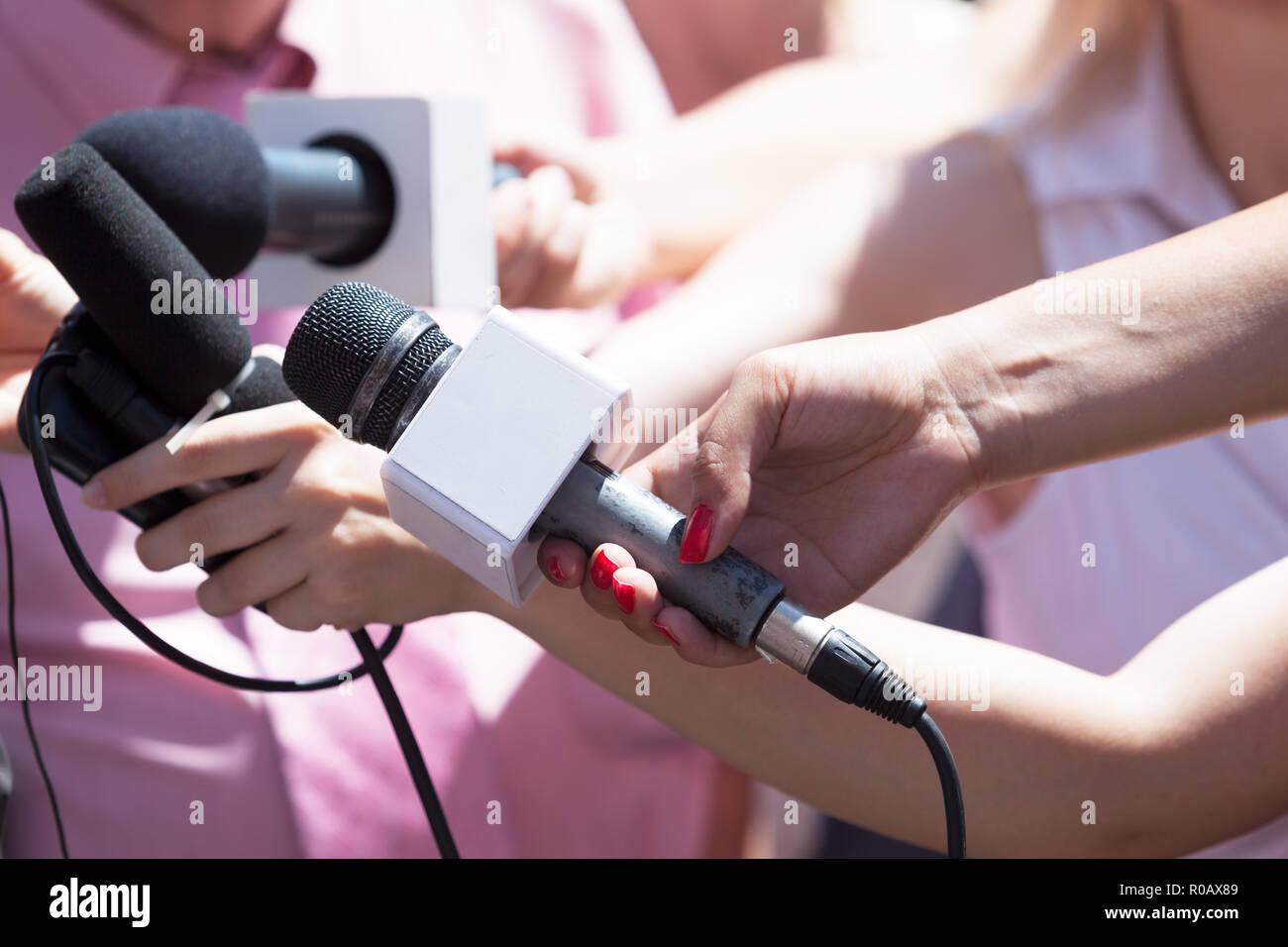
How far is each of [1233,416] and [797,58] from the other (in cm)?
78

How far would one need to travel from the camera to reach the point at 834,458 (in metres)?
0.53

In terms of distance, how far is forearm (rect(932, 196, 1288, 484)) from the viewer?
52 centimetres

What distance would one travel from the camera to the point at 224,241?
0.60 m

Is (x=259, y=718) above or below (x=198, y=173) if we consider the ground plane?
below

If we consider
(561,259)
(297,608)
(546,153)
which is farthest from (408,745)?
(546,153)

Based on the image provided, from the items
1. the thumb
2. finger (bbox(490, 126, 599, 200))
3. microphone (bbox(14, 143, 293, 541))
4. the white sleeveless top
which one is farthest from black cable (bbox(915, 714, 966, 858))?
finger (bbox(490, 126, 599, 200))

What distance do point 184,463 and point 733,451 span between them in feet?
0.81

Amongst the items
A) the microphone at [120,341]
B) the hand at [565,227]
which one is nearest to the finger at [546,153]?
the hand at [565,227]

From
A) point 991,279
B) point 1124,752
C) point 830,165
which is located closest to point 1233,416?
point 1124,752

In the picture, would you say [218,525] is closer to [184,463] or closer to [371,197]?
[184,463]

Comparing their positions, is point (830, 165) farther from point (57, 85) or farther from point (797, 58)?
point (57, 85)

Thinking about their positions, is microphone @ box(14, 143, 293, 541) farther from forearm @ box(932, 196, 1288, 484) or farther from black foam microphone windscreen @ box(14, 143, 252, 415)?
forearm @ box(932, 196, 1288, 484)
